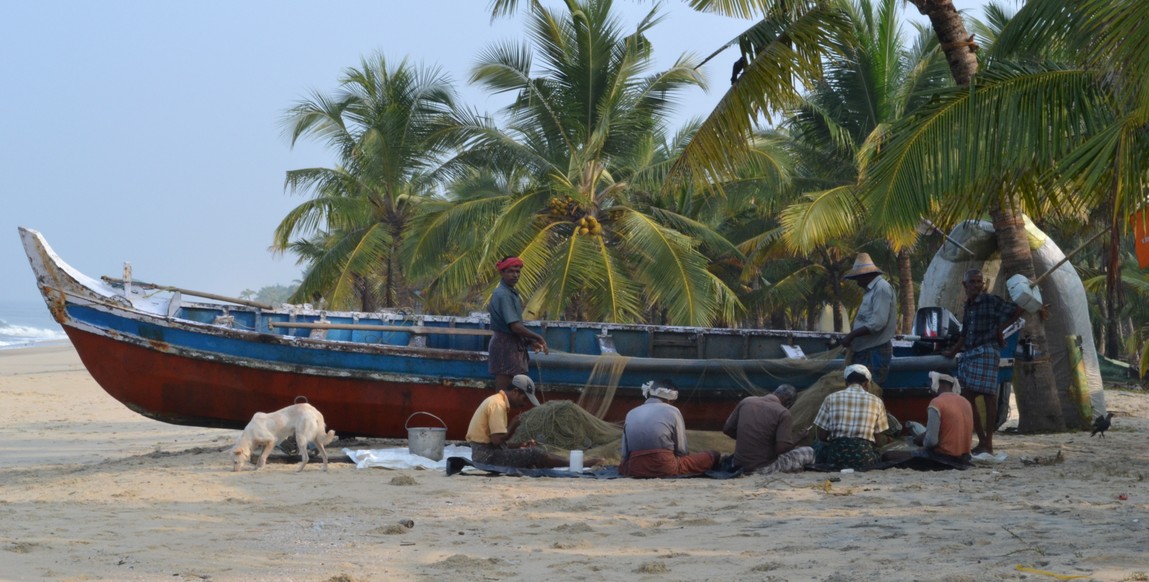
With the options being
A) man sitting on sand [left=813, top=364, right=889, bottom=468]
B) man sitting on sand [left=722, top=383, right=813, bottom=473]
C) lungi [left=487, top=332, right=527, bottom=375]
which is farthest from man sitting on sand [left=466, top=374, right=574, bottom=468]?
man sitting on sand [left=813, top=364, right=889, bottom=468]

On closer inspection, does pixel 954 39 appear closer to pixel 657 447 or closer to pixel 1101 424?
pixel 1101 424

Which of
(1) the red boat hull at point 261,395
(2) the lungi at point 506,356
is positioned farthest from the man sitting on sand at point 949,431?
(2) the lungi at point 506,356

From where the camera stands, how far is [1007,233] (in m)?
12.1

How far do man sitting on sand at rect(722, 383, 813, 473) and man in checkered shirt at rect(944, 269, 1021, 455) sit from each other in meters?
1.88

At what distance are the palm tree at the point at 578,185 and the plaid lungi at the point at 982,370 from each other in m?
7.55

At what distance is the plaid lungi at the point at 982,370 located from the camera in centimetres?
1014

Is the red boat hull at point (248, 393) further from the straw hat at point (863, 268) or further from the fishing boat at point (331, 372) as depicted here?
the straw hat at point (863, 268)

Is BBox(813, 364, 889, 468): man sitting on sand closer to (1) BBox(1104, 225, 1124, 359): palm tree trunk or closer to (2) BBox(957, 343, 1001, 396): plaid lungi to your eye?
(2) BBox(957, 343, 1001, 396): plaid lungi

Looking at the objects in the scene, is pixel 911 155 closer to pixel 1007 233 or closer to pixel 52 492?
pixel 1007 233

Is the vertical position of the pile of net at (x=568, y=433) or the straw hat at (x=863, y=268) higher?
the straw hat at (x=863, y=268)

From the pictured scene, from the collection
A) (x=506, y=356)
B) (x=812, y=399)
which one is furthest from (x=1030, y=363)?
(x=506, y=356)

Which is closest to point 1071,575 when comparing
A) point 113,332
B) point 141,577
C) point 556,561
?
point 556,561

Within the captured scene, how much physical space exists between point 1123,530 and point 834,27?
251 inches

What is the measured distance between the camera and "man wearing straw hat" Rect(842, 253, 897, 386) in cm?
1060
